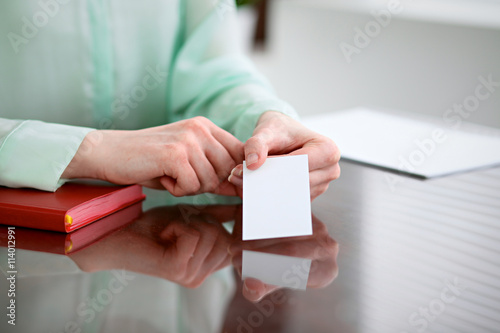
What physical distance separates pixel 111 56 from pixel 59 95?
13cm

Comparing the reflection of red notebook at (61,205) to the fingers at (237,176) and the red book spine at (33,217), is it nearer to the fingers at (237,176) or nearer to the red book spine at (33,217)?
the red book spine at (33,217)

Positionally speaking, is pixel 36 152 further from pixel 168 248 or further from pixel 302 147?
pixel 302 147

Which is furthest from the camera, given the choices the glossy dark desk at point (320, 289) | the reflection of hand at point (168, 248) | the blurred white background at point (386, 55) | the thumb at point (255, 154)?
the blurred white background at point (386, 55)

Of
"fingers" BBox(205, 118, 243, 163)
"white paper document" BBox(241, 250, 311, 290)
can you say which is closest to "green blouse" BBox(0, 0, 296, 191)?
"fingers" BBox(205, 118, 243, 163)

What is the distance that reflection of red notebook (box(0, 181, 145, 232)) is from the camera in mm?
683

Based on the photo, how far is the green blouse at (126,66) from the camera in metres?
1.04

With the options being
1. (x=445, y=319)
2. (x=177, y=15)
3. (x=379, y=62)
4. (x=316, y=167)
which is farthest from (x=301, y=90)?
(x=445, y=319)

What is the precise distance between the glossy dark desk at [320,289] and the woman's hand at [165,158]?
0.16 feet

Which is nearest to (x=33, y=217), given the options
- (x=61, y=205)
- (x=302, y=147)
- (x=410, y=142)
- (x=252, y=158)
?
(x=61, y=205)

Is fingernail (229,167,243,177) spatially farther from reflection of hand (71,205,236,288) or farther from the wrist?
the wrist

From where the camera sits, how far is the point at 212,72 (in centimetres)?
115

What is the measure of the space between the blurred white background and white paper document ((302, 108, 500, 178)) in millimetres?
1348

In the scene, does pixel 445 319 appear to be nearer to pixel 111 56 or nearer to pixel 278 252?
pixel 278 252

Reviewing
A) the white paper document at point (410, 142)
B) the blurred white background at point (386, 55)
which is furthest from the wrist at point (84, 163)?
the blurred white background at point (386, 55)
